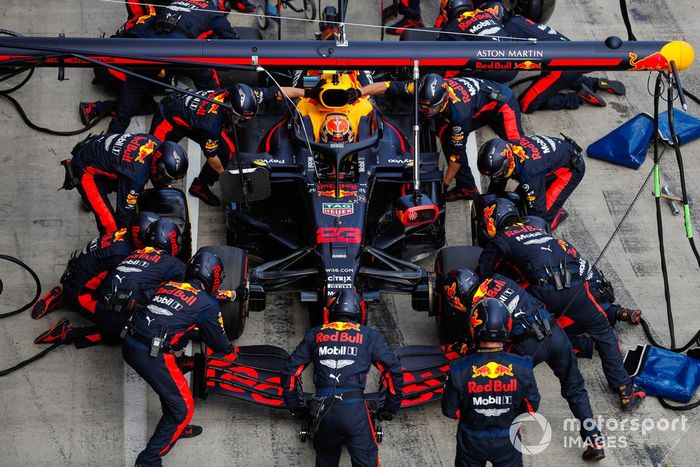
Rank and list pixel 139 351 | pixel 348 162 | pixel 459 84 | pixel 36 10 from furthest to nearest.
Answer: pixel 36 10
pixel 459 84
pixel 348 162
pixel 139 351

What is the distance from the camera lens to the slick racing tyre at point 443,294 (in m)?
11.3

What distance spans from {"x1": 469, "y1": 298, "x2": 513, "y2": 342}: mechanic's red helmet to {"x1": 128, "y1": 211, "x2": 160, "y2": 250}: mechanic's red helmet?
10.1ft

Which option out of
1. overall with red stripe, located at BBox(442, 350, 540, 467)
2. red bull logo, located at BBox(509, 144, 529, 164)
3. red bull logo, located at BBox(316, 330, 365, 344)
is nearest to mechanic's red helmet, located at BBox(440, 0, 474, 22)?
red bull logo, located at BBox(509, 144, 529, 164)

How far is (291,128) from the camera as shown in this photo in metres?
12.1

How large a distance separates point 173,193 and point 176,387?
2.40 metres

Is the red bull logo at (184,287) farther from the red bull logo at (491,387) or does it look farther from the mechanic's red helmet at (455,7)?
the mechanic's red helmet at (455,7)

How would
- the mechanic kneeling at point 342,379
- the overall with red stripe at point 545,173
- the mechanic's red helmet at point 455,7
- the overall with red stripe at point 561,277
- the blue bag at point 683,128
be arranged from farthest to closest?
1. the mechanic's red helmet at point 455,7
2. the blue bag at point 683,128
3. the overall with red stripe at point 545,173
4. the overall with red stripe at point 561,277
5. the mechanic kneeling at point 342,379

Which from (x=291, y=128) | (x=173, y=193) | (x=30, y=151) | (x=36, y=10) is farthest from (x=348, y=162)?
(x=36, y=10)

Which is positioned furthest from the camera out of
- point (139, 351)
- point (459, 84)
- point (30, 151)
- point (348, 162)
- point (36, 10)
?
point (36, 10)

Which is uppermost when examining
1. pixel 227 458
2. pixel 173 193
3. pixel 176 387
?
pixel 173 193

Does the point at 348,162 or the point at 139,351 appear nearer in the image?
the point at 139,351

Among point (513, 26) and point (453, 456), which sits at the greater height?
point (513, 26)

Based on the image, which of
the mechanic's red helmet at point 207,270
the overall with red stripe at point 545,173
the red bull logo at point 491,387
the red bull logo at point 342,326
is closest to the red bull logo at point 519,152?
the overall with red stripe at point 545,173

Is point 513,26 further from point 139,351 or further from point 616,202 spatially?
point 139,351
